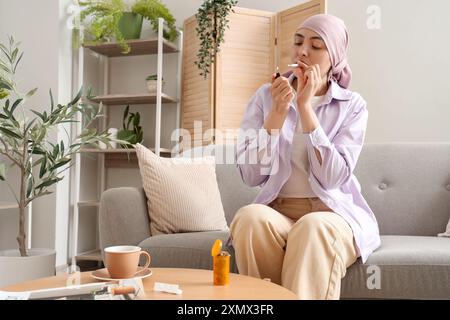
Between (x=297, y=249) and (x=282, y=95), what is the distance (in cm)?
49

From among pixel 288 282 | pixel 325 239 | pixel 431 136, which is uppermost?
pixel 431 136

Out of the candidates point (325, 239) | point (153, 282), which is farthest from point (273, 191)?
point (153, 282)

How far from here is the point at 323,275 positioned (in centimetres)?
127

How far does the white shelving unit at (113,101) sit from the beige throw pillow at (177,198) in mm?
1308

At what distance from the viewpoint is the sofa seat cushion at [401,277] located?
1.48 m

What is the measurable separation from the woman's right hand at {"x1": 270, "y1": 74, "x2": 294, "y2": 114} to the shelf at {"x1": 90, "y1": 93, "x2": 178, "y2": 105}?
6.06 feet

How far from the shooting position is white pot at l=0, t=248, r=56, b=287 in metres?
2.31

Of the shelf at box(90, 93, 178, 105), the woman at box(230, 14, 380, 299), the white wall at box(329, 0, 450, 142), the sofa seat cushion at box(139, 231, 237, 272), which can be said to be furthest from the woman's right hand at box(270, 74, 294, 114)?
the shelf at box(90, 93, 178, 105)

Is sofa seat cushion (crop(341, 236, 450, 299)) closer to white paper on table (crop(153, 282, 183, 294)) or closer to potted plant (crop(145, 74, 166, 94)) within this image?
white paper on table (crop(153, 282, 183, 294))

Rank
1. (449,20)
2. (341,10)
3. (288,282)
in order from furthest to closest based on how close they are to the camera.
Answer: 1. (341,10)
2. (449,20)
3. (288,282)

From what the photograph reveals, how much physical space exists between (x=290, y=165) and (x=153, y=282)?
0.68 meters

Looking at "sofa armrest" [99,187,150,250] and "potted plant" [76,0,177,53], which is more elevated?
"potted plant" [76,0,177,53]

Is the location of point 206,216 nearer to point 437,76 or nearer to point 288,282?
point 288,282
